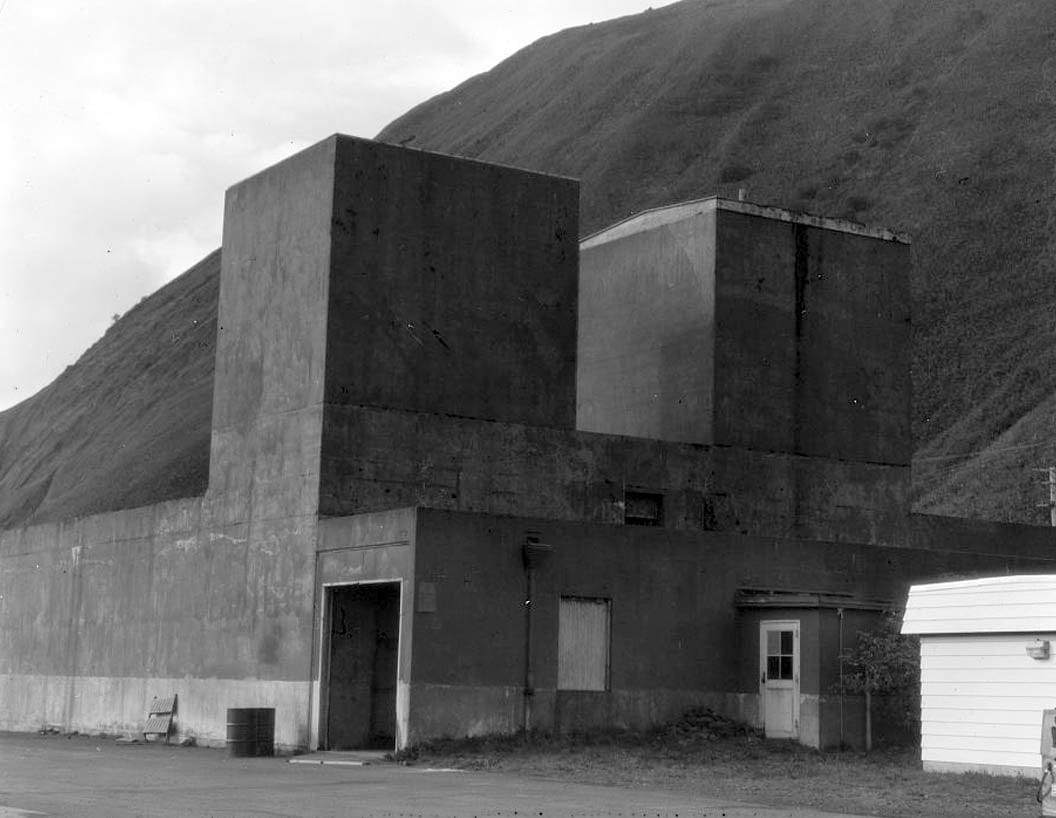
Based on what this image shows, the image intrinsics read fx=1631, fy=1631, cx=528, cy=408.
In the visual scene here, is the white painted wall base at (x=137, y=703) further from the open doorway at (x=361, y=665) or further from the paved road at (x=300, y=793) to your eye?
the paved road at (x=300, y=793)

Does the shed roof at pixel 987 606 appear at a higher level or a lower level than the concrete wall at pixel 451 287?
lower

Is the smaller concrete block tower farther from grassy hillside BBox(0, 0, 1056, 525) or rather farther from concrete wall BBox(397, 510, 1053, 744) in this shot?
grassy hillside BBox(0, 0, 1056, 525)

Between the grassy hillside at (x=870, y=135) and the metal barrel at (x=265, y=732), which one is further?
the grassy hillside at (x=870, y=135)

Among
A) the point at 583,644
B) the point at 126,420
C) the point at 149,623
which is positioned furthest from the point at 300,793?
the point at 126,420

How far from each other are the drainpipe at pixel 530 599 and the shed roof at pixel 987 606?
681 centimetres

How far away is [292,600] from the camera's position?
102 ft

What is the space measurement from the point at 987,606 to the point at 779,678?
7557 millimetres

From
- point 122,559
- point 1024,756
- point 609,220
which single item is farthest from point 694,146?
point 1024,756

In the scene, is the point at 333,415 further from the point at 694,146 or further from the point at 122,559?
the point at 694,146

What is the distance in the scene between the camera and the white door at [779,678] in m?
29.3

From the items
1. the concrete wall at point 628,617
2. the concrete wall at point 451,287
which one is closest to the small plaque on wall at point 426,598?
the concrete wall at point 628,617

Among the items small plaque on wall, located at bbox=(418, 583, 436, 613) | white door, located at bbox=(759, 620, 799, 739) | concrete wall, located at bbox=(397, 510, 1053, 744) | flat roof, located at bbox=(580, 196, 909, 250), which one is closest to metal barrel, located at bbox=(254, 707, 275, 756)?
concrete wall, located at bbox=(397, 510, 1053, 744)

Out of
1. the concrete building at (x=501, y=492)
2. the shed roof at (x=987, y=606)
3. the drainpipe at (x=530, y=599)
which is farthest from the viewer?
the concrete building at (x=501, y=492)

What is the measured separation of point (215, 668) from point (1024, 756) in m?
17.0
